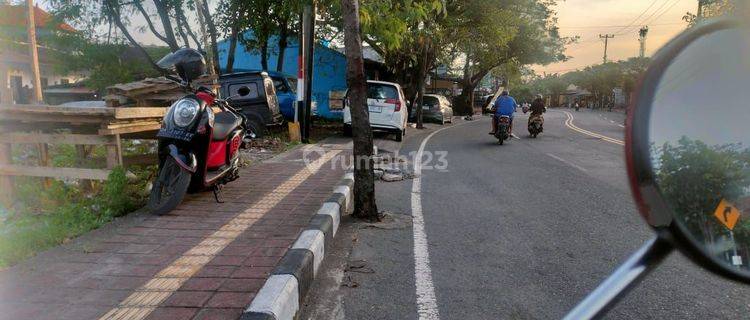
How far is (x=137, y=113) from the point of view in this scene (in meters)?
5.89

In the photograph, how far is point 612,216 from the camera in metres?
5.88

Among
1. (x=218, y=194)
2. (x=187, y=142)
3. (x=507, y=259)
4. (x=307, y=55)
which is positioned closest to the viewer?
(x=507, y=259)

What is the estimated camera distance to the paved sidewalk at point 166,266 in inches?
113

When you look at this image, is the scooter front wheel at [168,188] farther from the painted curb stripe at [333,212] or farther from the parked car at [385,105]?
the parked car at [385,105]

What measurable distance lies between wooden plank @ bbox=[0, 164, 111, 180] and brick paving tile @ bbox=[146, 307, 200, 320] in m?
3.22

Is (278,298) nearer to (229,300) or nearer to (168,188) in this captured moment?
(229,300)

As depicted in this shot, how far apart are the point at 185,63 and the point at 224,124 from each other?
2.66ft

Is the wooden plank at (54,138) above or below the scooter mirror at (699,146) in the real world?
below

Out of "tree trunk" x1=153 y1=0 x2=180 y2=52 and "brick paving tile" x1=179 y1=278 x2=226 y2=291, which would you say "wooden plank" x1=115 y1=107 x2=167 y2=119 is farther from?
"tree trunk" x1=153 y1=0 x2=180 y2=52

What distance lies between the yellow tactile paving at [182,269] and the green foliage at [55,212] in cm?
Result: 110

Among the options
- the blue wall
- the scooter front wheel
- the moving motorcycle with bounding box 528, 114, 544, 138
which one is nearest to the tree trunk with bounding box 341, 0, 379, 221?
the scooter front wheel

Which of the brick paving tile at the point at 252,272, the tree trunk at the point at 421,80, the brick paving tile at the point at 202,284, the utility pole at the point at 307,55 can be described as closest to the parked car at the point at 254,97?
the utility pole at the point at 307,55

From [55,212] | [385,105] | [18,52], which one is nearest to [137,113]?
[55,212]

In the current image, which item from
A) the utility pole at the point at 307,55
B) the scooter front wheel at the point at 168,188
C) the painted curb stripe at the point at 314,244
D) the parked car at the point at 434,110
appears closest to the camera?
the painted curb stripe at the point at 314,244
